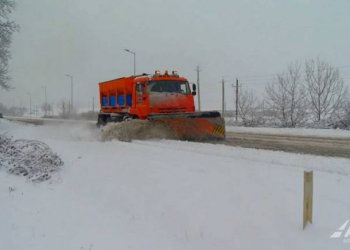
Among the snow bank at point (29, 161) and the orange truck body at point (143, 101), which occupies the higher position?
the orange truck body at point (143, 101)

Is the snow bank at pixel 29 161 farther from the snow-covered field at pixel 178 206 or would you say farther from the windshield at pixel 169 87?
the windshield at pixel 169 87

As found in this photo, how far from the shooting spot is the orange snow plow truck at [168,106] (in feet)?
41.0

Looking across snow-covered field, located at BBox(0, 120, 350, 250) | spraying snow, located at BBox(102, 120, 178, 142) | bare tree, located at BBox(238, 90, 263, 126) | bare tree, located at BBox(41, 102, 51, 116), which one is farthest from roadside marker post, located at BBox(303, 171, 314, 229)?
bare tree, located at BBox(41, 102, 51, 116)

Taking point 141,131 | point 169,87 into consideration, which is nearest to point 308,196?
point 141,131

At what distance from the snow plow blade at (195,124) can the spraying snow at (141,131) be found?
216 mm

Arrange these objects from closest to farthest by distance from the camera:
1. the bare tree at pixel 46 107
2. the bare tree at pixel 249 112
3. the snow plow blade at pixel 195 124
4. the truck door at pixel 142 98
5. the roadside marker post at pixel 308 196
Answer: the roadside marker post at pixel 308 196
the snow plow blade at pixel 195 124
the truck door at pixel 142 98
the bare tree at pixel 249 112
the bare tree at pixel 46 107

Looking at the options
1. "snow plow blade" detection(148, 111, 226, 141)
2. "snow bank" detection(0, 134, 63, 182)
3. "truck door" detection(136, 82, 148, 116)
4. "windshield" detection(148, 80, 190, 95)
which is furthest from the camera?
"windshield" detection(148, 80, 190, 95)

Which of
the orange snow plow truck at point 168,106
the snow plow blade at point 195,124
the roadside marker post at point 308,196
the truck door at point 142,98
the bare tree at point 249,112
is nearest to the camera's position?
the roadside marker post at point 308,196

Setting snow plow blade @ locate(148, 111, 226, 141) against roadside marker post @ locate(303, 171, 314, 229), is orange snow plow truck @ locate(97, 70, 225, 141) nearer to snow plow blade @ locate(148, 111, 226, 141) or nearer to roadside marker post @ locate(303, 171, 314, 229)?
snow plow blade @ locate(148, 111, 226, 141)

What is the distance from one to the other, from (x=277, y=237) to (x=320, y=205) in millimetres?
1098

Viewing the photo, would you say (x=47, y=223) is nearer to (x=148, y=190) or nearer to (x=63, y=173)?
(x=148, y=190)

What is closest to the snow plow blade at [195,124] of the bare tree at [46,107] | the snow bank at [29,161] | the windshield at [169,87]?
the windshield at [169,87]

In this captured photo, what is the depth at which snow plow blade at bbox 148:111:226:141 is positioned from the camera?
12.4 meters

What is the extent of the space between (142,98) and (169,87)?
52.3 inches
